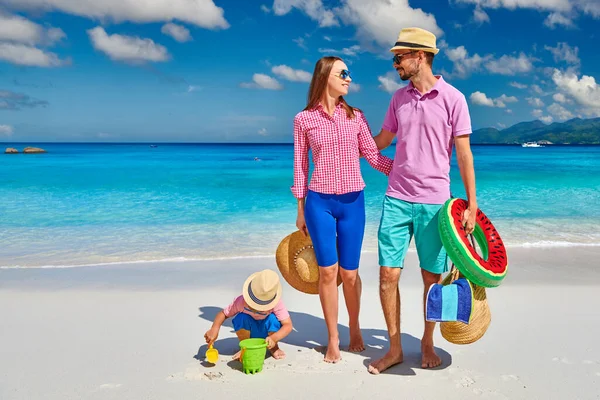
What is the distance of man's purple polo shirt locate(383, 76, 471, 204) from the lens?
2.95m

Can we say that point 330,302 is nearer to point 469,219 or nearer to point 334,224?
point 334,224

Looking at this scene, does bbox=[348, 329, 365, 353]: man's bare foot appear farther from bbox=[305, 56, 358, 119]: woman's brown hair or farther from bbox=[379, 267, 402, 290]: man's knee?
bbox=[305, 56, 358, 119]: woman's brown hair

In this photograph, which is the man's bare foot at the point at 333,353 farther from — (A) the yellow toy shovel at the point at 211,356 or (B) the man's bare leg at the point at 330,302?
(A) the yellow toy shovel at the point at 211,356

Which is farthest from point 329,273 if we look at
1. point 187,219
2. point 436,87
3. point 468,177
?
point 187,219

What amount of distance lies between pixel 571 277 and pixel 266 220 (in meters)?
6.01

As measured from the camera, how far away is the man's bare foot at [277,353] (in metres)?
3.36

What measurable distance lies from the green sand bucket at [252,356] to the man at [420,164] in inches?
25.1

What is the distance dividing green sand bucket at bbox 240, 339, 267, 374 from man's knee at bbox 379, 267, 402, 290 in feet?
2.53

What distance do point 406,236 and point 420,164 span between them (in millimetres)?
438

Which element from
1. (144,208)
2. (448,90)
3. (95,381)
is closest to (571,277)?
(448,90)

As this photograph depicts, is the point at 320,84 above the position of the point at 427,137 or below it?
above

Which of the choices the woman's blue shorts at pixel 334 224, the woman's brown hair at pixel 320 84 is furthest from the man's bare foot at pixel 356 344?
the woman's brown hair at pixel 320 84

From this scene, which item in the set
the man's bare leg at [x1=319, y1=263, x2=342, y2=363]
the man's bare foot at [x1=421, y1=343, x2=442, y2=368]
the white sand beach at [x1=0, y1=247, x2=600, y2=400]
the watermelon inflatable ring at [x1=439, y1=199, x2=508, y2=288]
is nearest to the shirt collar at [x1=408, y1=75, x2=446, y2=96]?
the watermelon inflatable ring at [x1=439, y1=199, x2=508, y2=288]

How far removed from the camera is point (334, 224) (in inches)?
127
